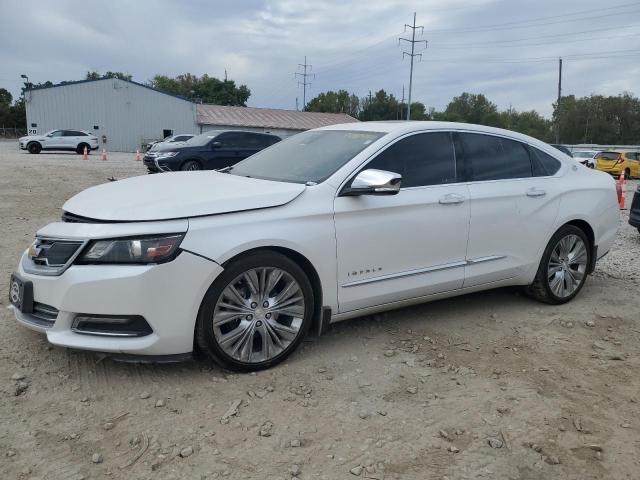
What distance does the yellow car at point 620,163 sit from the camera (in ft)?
83.8

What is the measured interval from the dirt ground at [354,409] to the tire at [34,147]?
98.5 ft

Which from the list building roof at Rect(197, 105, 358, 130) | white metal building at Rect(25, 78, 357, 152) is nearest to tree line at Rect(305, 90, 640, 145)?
building roof at Rect(197, 105, 358, 130)

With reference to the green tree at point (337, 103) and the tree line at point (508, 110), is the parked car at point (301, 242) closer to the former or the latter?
the tree line at point (508, 110)

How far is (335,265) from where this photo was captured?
3553mm

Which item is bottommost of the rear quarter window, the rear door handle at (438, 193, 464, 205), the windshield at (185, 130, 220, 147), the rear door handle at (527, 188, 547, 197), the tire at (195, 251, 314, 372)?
the tire at (195, 251, 314, 372)

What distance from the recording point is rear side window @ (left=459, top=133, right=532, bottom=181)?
4.38m

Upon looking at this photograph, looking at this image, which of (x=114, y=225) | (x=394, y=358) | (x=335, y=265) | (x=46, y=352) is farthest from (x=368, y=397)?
(x=46, y=352)

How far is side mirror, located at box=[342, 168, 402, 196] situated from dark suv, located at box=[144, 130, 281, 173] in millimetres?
11255

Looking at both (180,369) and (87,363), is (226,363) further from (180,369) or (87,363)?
(87,363)

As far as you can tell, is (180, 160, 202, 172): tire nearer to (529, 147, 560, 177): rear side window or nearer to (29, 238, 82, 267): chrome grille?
(529, 147, 560, 177): rear side window

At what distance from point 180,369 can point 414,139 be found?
2.36m

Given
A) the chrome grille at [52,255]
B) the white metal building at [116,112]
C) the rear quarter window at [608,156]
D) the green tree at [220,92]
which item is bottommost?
the chrome grille at [52,255]

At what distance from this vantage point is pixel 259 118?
54625mm

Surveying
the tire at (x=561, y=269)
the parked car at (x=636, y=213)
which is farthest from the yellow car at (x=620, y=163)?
the tire at (x=561, y=269)
